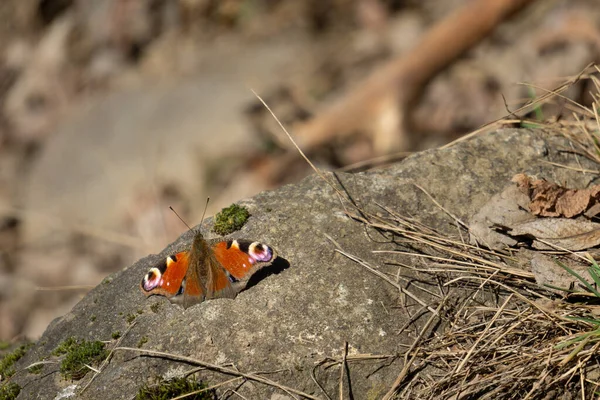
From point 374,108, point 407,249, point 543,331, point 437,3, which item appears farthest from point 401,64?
point 543,331

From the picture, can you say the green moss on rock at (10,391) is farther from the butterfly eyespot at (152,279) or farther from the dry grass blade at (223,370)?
the butterfly eyespot at (152,279)

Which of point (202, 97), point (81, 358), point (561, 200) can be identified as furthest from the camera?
point (202, 97)

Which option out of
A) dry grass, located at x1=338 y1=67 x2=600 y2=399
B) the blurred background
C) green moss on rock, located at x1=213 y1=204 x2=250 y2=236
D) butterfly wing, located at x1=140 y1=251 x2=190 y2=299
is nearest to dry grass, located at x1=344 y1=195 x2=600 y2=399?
dry grass, located at x1=338 y1=67 x2=600 y2=399

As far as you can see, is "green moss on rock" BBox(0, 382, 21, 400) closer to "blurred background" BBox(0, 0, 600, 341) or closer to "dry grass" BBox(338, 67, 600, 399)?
"dry grass" BBox(338, 67, 600, 399)

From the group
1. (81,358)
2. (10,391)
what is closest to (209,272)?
(81,358)

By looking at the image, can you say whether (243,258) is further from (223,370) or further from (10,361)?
(10,361)

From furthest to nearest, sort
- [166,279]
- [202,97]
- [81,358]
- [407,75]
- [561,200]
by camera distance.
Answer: [202,97] → [407,75] → [561,200] → [166,279] → [81,358]
